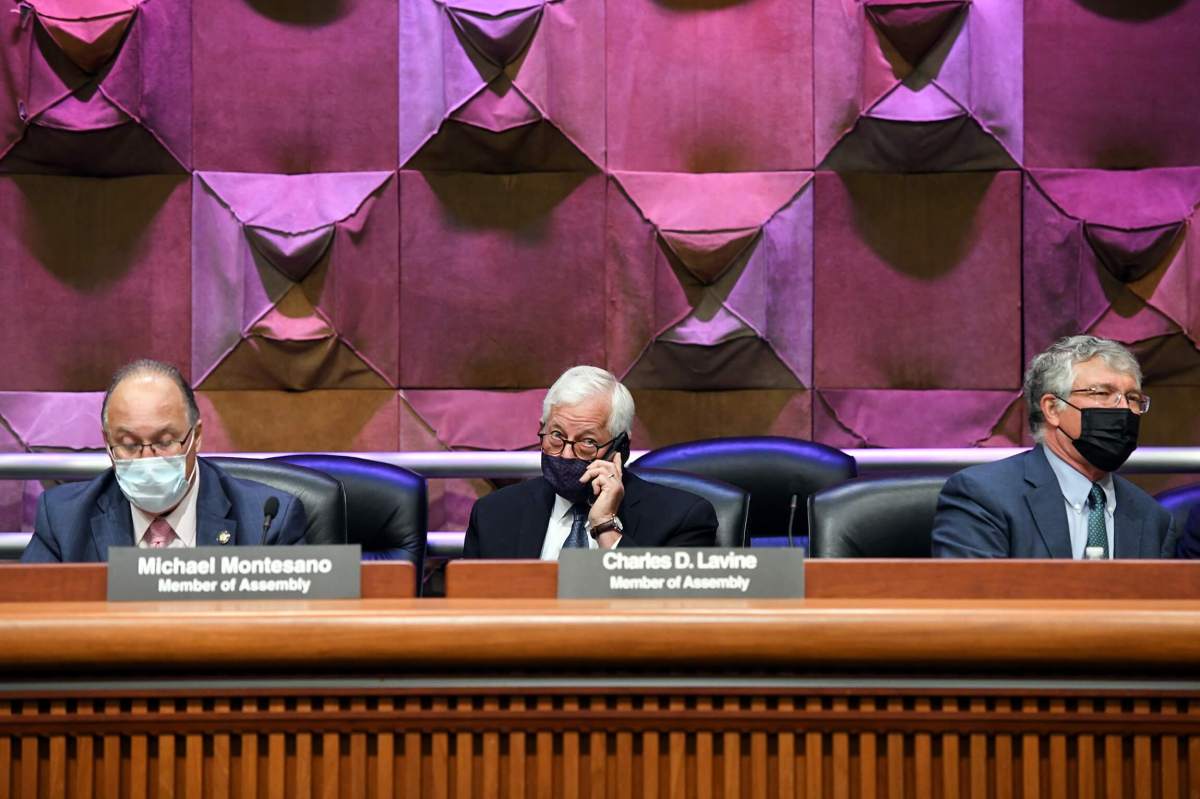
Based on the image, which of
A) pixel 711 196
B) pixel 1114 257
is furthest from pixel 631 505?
pixel 1114 257

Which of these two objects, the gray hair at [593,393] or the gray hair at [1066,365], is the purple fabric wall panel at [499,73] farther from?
the gray hair at [1066,365]

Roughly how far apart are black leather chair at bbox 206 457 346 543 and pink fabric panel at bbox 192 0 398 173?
5.28 ft

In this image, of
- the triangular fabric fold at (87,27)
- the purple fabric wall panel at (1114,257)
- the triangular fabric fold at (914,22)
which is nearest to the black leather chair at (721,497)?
the purple fabric wall panel at (1114,257)

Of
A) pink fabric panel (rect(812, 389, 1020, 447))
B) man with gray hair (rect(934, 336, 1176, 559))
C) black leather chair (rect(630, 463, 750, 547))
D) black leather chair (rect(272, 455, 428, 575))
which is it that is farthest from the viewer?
pink fabric panel (rect(812, 389, 1020, 447))

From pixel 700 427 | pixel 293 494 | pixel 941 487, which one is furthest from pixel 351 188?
pixel 941 487

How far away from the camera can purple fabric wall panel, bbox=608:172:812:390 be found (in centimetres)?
379

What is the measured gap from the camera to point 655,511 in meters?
2.58

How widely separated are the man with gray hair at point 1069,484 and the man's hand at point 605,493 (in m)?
0.68

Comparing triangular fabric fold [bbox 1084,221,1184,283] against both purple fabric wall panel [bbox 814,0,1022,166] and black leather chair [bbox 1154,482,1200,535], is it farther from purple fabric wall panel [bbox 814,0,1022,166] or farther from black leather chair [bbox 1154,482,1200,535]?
black leather chair [bbox 1154,482,1200,535]

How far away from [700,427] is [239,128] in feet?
6.07

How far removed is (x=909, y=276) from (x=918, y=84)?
62 cm

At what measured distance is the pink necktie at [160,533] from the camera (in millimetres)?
2330

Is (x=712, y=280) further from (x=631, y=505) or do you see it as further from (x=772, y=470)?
(x=631, y=505)

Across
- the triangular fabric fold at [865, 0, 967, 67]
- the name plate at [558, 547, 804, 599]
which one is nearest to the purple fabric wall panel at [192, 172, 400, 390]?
the triangular fabric fold at [865, 0, 967, 67]
